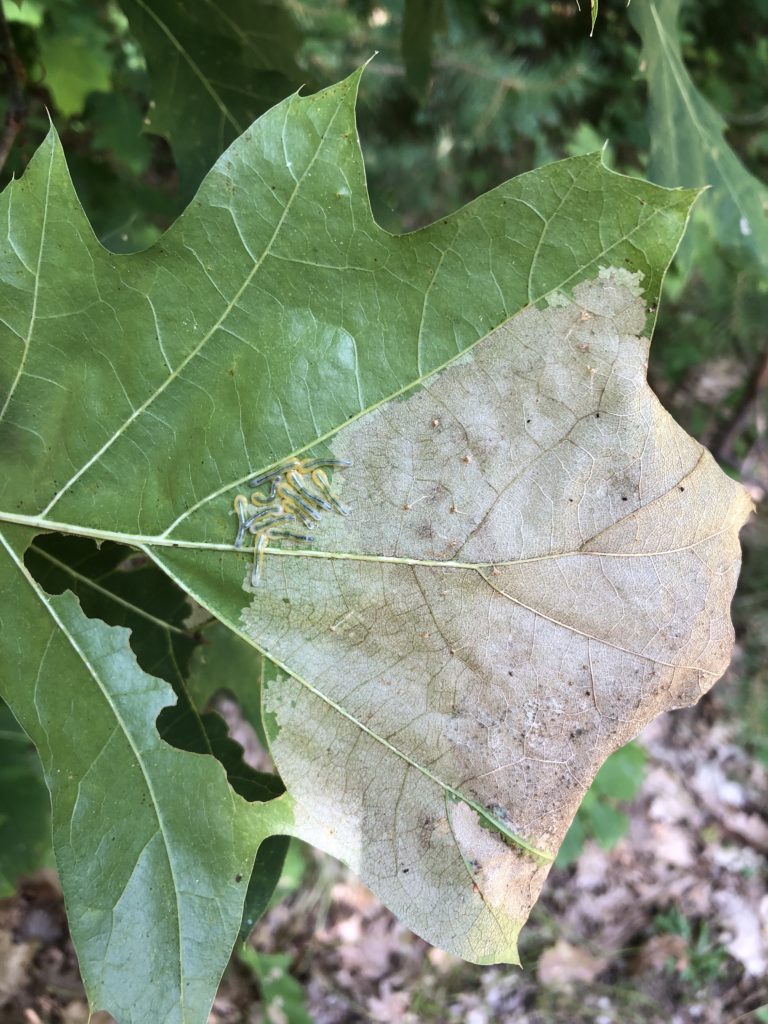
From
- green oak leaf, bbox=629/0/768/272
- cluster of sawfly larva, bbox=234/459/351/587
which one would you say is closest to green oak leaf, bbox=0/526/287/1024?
cluster of sawfly larva, bbox=234/459/351/587

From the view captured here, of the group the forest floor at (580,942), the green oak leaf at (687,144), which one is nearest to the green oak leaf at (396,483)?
the green oak leaf at (687,144)

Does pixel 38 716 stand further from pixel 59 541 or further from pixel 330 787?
pixel 330 787

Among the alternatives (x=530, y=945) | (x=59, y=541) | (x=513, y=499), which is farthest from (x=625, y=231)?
(x=530, y=945)

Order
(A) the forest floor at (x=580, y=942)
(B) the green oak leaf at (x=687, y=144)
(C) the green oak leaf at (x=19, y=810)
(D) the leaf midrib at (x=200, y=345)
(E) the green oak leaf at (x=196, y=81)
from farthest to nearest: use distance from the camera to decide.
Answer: (A) the forest floor at (x=580, y=942) < (C) the green oak leaf at (x=19, y=810) < (E) the green oak leaf at (x=196, y=81) < (B) the green oak leaf at (x=687, y=144) < (D) the leaf midrib at (x=200, y=345)

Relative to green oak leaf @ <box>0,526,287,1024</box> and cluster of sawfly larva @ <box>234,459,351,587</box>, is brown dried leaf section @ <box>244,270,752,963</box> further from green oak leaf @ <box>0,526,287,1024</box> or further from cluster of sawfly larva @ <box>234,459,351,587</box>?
green oak leaf @ <box>0,526,287,1024</box>

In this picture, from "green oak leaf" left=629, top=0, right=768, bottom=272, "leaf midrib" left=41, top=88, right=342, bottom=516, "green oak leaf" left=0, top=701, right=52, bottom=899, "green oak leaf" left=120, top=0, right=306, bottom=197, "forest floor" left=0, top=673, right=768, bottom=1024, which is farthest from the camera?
"forest floor" left=0, top=673, right=768, bottom=1024

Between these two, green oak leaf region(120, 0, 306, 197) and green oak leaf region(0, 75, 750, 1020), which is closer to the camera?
green oak leaf region(0, 75, 750, 1020)

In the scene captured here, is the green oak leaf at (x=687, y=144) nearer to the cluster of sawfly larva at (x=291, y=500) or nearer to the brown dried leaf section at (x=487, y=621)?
the brown dried leaf section at (x=487, y=621)

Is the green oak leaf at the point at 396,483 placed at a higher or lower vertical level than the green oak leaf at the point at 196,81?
lower
